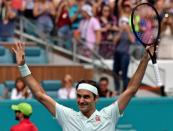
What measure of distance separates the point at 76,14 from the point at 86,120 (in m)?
10.4

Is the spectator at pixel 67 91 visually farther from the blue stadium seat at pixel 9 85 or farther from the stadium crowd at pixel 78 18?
the stadium crowd at pixel 78 18

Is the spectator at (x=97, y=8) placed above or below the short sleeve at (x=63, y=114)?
above

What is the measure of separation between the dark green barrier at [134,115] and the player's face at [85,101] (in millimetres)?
5037

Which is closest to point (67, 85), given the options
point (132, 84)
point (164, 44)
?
point (164, 44)

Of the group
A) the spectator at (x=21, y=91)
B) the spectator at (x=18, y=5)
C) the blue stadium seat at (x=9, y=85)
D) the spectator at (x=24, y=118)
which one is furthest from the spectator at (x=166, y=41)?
the spectator at (x=24, y=118)

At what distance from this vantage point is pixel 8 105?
1148cm

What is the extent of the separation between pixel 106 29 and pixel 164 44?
1356 mm

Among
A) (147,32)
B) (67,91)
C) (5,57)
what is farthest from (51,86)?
(147,32)

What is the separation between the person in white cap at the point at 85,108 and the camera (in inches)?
256

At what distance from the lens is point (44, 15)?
1677cm

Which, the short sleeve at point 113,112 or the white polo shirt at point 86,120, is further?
the short sleeve at point 113,112

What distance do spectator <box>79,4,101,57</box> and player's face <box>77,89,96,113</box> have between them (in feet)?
30.5

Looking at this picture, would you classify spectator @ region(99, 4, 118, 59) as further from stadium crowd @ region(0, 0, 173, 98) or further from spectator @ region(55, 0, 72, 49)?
spectator @ region(55, 0, 72, 49)

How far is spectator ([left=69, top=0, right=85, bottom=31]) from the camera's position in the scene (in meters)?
16.8
